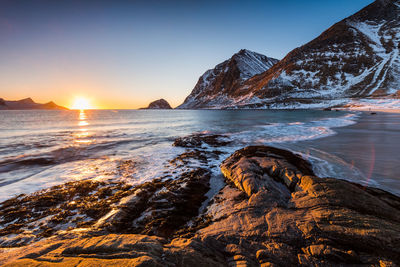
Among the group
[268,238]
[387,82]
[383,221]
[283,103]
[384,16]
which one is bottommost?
[268,238]

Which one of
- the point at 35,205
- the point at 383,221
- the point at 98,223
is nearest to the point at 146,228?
the point at 98,223

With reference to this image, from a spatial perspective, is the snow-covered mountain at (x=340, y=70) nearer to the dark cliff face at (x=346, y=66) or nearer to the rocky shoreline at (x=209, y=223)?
the dark cliff face at (x=346, y=66)

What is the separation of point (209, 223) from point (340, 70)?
185 metres

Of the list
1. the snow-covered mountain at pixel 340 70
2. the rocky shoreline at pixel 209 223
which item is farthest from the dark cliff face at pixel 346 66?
the rocky shoreline at pixel 209 223

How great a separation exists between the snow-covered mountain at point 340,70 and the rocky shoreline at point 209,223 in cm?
12497

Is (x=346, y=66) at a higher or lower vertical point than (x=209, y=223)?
higher

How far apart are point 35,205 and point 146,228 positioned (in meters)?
4.76

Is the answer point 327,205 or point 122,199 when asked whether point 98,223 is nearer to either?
point 122,199

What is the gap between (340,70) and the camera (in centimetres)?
13688

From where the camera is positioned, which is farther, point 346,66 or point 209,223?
point 346,66

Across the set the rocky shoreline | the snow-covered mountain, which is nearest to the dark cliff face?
the snow-covered mountain

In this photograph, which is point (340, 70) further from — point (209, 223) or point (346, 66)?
point (209, 223)

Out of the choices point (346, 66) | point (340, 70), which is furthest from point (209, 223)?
point (346, 66)

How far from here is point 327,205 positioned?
4.39 meters
